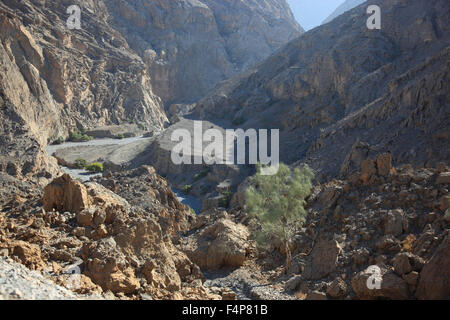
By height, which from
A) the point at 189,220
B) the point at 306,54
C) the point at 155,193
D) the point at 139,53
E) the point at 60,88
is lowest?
the point at 189,220

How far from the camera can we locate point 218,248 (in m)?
19.1

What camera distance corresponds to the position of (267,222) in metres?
17.6

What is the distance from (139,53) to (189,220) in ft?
236

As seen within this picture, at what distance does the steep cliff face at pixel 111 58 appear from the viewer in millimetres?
40562

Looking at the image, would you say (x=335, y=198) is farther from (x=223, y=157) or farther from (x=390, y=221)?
(x=223, y=157)

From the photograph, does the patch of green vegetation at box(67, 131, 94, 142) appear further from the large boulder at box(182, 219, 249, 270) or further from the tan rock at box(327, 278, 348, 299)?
the tan rock at box(327, 278, 348, 299)

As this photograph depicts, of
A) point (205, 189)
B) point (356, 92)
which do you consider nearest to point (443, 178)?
point (356, 92)

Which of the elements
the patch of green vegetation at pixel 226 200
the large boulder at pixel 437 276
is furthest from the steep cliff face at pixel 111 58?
the large boulder at pixel 437 276

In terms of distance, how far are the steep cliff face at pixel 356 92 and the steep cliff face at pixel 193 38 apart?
978 inches

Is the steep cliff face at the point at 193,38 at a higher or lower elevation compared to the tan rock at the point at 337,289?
higher

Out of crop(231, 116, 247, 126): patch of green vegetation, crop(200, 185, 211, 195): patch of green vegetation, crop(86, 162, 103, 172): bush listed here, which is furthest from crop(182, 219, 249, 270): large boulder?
crop(231, 116, 247, 126): patch of green vegetation

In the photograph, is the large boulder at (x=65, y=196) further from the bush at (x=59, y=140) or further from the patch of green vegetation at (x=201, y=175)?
the bush at (x=59, y=140)

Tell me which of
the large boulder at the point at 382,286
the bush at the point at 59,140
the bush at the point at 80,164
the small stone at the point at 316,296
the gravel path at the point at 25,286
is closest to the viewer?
the gravel path at the point at 25,286
